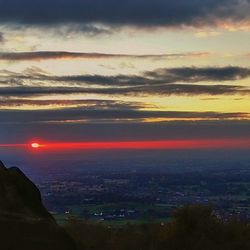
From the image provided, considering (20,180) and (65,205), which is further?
(65,205)

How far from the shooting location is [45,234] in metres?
19.1

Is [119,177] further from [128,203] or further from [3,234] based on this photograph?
[3,234]

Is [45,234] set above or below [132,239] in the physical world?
above

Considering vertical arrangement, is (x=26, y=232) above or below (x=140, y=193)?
above

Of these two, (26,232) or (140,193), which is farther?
(140,193)

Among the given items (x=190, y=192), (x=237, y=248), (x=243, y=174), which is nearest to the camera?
(x=237, y=248)

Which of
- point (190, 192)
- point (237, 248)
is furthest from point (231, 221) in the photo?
point (190, 192)

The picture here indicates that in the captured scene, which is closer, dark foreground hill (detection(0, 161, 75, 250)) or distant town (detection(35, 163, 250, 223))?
dark foreground hill (detection(0, 161, 75, 250))

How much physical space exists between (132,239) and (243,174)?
11414 centimetres

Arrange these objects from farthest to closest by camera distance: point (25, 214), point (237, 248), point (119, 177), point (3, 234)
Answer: point (119, 177) < point (237, 248) < point (25, 214) < point (3, 234)

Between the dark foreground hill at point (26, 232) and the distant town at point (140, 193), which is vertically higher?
the dark foreground hill at point (26, 232)

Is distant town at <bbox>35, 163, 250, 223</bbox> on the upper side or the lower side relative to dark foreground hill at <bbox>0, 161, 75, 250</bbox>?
lower

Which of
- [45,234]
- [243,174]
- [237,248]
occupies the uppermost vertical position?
[45,234]

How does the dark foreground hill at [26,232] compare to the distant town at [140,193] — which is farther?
the distant town at [140,193]
